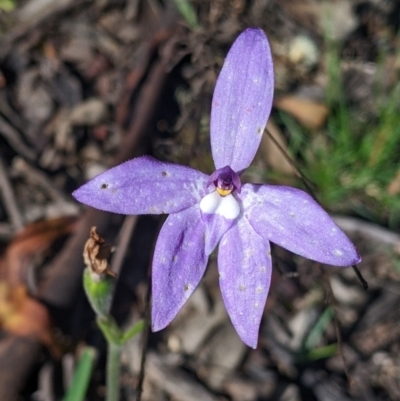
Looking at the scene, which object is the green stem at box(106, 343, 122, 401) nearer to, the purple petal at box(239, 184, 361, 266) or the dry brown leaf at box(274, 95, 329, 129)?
the purple petal at box(239, 184, 361, 266)

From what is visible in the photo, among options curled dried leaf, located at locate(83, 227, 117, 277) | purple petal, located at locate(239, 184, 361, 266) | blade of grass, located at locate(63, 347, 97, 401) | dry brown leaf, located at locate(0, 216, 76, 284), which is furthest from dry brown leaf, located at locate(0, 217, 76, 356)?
purple petal, located at locate(239, 184, 361, 266)

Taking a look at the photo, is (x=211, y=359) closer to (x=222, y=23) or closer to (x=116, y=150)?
(x=116, y=150)

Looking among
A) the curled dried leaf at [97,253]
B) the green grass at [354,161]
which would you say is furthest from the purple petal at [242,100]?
the green grass at [354,161]

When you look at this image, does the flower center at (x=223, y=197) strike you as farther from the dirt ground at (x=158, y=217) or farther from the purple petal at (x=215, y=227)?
the dirt ground at (x=158, y=217)

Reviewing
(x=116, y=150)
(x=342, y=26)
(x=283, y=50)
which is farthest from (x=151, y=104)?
(x=342, y=26)

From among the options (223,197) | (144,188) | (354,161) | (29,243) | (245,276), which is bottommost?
(354,161)

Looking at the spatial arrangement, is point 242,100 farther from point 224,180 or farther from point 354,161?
point 354,161

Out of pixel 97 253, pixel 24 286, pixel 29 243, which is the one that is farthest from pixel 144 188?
pixel 29 243
